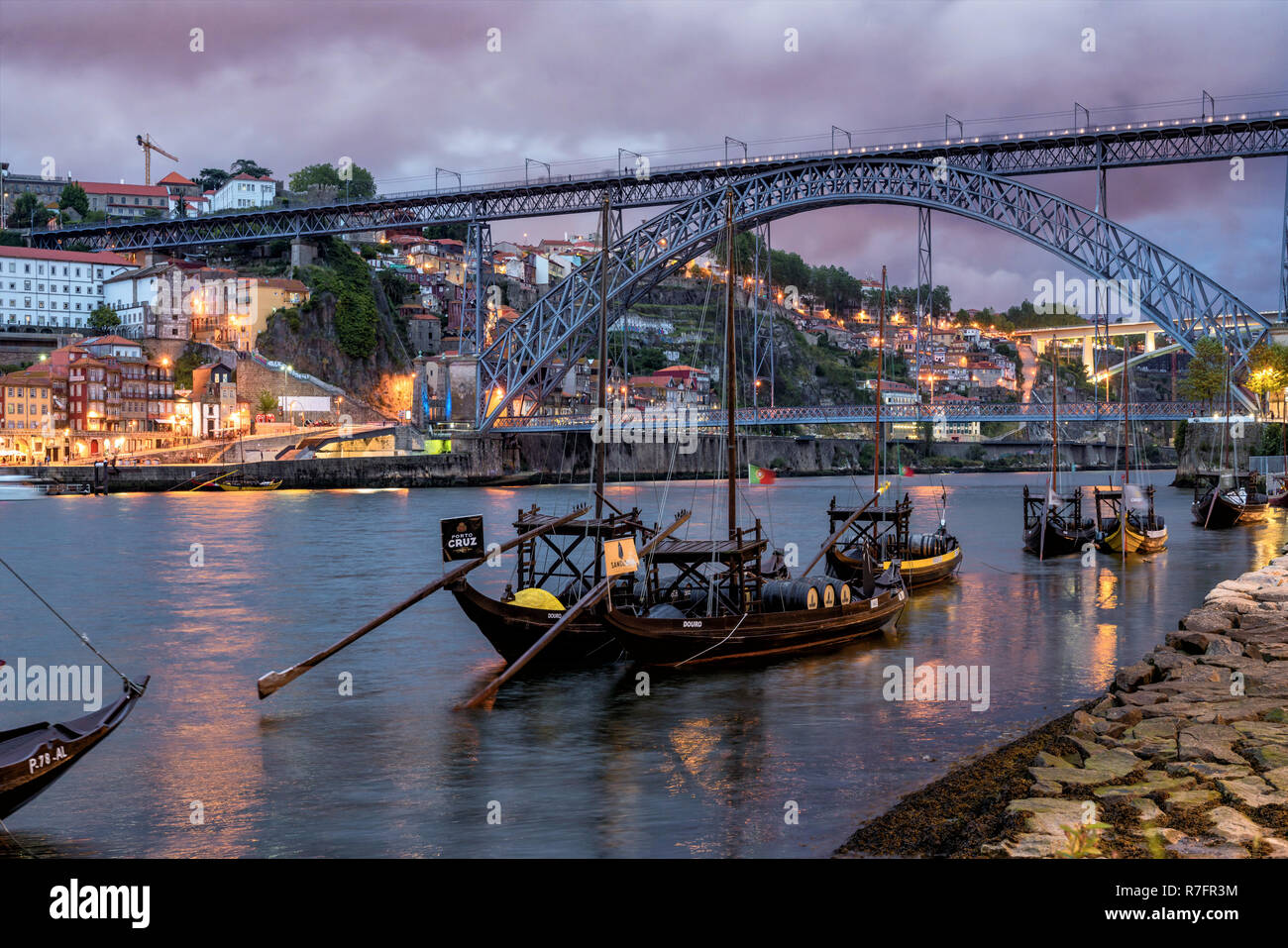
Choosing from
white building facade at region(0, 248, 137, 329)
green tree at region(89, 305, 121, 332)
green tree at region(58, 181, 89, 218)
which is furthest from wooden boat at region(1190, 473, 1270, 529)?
green tree at region(58, 181, 89, 218)

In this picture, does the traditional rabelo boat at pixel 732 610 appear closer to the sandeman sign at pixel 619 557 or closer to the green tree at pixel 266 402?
the sandeman sign at pixel 619 557

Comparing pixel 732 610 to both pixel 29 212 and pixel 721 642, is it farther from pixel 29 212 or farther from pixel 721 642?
pixel 29 212

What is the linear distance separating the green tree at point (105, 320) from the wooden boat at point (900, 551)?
82.0 meters

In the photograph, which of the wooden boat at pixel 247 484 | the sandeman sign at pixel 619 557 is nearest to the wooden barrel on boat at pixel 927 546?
the sandeman sign at pixel 619 557

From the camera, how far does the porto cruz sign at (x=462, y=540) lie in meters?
15.7

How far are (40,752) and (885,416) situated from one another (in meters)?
63.1

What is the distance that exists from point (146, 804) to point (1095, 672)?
507 inches

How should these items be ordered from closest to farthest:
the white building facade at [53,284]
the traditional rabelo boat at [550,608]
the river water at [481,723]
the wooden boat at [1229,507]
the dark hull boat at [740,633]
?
the river water at [481,723] < the dark hull boat at [740,633] < the traditional rabelo boat at [550,608] < the wooden boat at [1229,507] < the white building facade at [53,284]

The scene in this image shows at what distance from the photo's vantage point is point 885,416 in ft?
227

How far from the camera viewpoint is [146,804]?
11.3 meters
